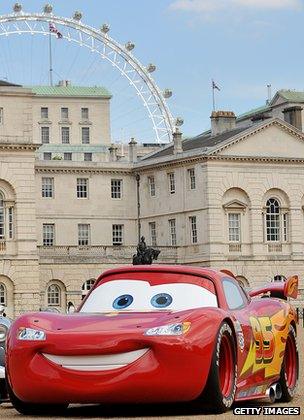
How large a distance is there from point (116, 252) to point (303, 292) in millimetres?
12251

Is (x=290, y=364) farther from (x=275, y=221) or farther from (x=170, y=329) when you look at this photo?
(x=275, y=221)

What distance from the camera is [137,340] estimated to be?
1542 cm

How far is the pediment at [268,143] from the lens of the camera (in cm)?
9612

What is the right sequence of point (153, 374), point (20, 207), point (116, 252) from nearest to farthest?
point (153, 374), point (20, 207), point (116, 252)

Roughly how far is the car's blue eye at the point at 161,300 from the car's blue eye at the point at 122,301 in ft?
0.86

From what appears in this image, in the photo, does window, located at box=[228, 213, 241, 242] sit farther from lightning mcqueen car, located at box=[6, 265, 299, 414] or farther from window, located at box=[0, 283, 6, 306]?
lightning mcqueen car, located at box=[6, 265, 299, 414]

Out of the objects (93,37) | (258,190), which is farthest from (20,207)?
(93,37)

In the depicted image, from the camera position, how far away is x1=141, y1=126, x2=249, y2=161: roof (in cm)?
9725

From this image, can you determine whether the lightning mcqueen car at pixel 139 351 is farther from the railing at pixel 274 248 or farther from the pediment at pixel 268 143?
the railing at pixel 274 248

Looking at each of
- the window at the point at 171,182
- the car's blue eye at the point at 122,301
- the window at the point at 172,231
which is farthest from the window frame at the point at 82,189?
the car's blue eye at the point at 122,301

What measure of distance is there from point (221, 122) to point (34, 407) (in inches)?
3433

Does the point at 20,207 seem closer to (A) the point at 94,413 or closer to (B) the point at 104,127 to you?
(A) the point at 94,413

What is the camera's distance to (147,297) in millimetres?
16859

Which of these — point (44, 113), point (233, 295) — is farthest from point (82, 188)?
point (233, 295)
